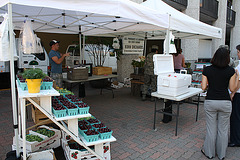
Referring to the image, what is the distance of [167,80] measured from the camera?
4180 millimetres

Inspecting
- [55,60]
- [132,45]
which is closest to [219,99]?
[55,60]

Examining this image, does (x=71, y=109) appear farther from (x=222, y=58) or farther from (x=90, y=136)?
(x=222, y=58)

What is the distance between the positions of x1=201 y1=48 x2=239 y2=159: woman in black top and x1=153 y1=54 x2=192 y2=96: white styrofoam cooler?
72 cm

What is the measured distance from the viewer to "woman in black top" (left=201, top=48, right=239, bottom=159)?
10.6 ft

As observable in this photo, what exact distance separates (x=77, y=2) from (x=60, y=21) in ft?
10.8

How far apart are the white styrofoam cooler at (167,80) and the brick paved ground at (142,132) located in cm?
95

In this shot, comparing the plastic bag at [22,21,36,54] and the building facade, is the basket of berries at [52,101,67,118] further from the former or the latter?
the building facade

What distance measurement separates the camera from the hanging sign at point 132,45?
27.1ft

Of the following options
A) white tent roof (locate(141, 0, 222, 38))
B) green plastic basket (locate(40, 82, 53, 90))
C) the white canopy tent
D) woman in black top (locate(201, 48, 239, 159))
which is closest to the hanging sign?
the white canopy tent

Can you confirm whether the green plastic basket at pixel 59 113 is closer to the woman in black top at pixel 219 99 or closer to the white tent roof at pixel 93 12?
the white tent roof at pixel 93 12

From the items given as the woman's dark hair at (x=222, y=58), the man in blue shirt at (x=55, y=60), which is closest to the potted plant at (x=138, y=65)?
the man in blue shirt at (x=55, y=60)

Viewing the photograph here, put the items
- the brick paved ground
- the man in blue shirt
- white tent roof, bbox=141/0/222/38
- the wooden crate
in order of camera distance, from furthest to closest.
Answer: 1. the wooden crate
2. the man in blue shirt
3. white tent roof, bbox=141/0/222/38
4. the brick paved ground

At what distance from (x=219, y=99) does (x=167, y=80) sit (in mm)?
1115

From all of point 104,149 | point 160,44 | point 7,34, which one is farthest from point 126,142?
point 160,44
